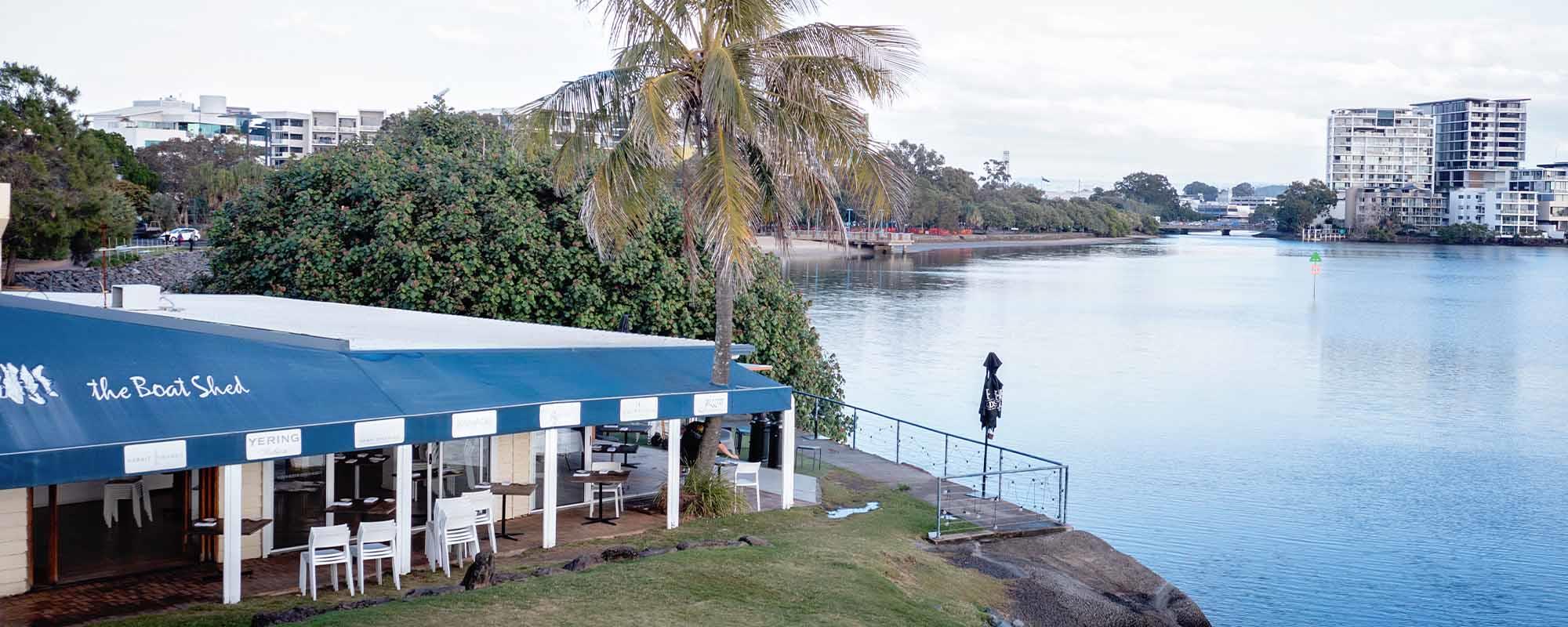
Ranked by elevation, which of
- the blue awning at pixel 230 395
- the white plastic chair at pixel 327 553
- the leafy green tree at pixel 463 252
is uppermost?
the leafy green tree at pixel 463 252

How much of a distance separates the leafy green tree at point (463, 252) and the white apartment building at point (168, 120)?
133 m

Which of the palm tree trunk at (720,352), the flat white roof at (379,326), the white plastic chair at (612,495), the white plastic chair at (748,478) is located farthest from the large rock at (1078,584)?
the flat white roof at (379,326)

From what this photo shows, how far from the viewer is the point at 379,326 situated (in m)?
16.6

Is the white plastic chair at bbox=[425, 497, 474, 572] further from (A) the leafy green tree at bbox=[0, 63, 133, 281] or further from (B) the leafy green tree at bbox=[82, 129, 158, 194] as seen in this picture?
(B) the leafy green tree at bbox=[82, 129, 158, 194]

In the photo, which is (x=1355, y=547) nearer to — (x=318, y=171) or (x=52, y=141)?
(x=318, y=171)

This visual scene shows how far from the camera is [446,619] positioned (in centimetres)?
1038

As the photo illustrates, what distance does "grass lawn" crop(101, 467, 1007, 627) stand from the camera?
10.8m

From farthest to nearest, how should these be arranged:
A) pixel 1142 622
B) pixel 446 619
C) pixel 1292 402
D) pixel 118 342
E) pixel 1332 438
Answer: pixel 1292 402, pixel 1332 438, pixel 1142 622, pixel 118 342, pixel 446 619

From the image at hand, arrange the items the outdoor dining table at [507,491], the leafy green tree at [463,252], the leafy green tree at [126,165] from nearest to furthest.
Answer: the outdoor dining table at [507,491], the leafy green tree at [463,252], the leafy green tree at [126,165]

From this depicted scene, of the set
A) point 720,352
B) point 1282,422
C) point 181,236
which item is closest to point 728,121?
point 720,352

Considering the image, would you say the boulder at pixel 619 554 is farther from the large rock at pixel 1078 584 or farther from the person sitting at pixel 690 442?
the person sitting at pixel 690 442

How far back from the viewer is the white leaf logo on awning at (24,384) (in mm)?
10477

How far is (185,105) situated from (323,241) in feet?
567

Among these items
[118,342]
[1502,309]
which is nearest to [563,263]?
[118,342]
